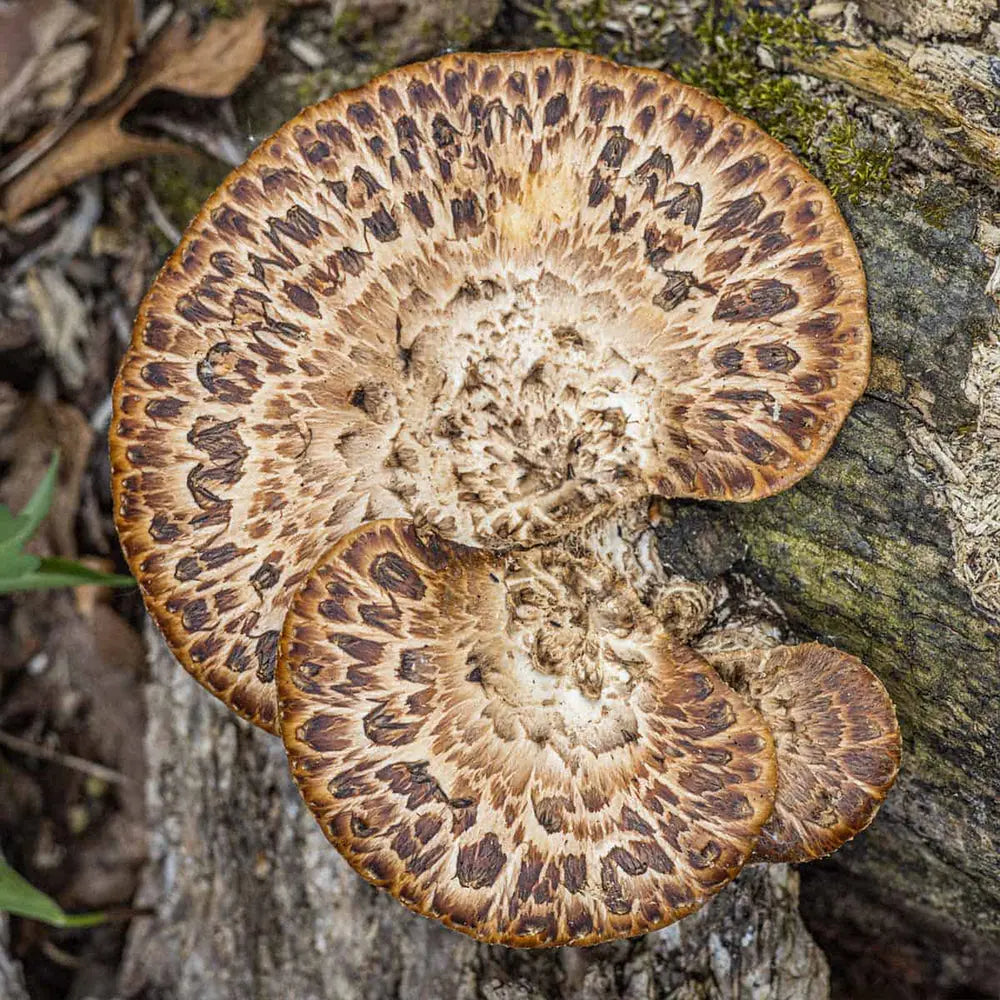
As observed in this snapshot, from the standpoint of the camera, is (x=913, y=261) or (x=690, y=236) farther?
(x=913, y=261)

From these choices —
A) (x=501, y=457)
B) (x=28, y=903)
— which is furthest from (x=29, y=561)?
(x=501, y=457)

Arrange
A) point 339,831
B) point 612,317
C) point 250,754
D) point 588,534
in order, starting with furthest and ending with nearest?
point 250,754, point 588,534, point 612,317, point 339,831

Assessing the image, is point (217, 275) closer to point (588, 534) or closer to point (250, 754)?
point (588, 534)

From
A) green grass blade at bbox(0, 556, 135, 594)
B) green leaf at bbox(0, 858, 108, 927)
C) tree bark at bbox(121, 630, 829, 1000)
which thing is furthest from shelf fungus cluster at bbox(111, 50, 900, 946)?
green leaf at bbox(0, 858, 108, 927)

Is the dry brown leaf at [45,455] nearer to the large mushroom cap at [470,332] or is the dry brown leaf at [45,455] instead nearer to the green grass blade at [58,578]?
the green grass blade at [58,578]

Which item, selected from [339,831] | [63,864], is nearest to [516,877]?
[339,831]

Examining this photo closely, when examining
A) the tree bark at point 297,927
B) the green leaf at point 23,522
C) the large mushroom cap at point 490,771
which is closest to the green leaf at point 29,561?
the green leaf at point 23,522
